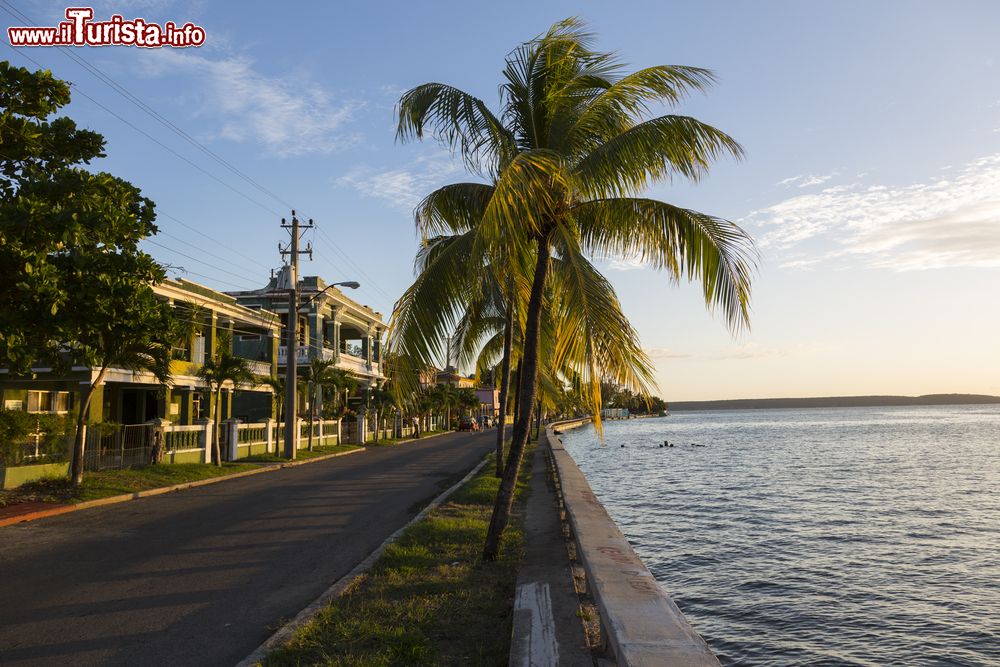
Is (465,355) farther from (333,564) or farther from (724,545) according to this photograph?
(333,564)

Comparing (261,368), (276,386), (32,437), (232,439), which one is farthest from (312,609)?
(261,368)

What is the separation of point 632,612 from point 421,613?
2457 millimetres

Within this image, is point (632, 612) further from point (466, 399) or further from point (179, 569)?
point (466, 399)

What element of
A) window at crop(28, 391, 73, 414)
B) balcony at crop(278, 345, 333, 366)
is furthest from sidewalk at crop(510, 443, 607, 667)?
balcony at crop(278, 345, 333, 366)

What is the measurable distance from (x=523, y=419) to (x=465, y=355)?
10.2 m

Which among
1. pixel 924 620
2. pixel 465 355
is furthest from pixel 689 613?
pixel 465 355

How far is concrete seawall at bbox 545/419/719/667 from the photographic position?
468 cm

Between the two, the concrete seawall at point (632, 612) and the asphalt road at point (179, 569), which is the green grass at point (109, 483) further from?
the concrete seawall at point (632, 612)

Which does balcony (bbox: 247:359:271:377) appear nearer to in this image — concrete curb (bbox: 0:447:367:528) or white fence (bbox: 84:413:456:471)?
white fence (bbox: 84:413:456:471)

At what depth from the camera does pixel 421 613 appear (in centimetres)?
720

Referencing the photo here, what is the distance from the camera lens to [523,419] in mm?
10359

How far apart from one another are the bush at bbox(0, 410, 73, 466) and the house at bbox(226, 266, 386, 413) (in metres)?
17.6

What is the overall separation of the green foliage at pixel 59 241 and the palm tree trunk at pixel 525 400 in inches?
347

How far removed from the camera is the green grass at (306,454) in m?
29.4
